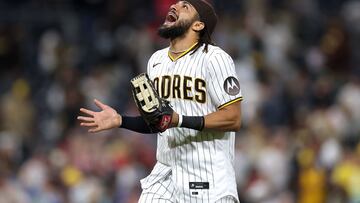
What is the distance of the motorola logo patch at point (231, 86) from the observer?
6.96 m

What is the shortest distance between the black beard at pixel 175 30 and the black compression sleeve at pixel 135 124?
1.98 feet

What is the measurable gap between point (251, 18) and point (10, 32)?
3917 mm

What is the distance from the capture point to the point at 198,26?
23.8 ft

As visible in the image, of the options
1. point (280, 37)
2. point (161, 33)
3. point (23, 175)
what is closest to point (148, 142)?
point (23, 175)

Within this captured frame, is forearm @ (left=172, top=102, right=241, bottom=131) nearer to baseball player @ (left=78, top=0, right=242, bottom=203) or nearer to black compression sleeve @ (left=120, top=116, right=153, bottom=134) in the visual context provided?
baseball player @ (left=78, top=0, right=242, bottom=203)

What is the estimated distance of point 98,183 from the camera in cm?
1309

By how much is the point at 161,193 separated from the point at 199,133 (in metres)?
0.49

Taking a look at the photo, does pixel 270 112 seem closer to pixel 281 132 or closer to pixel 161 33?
pixel 281 132

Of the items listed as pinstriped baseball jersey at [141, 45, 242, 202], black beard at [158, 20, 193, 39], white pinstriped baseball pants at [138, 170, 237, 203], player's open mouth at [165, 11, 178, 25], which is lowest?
white pinstriped baseball pants at [138, 170, 237, 203]

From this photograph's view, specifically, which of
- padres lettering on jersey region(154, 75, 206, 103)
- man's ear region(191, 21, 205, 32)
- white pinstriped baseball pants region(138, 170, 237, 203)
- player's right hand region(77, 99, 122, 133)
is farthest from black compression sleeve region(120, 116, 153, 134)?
man's ear region(191, 21, 205, 32)

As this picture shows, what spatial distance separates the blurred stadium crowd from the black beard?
5.21 m

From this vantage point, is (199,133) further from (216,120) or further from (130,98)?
(130,98)

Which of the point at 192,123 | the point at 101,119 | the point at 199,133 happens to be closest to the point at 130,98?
the point at 199,133

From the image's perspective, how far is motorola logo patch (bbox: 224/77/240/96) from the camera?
6957 mm
